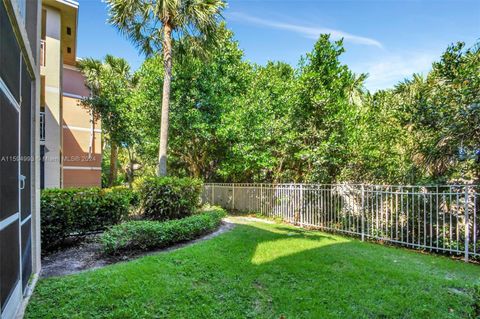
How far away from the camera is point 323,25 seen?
9.86m

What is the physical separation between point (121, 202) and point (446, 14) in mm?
10099

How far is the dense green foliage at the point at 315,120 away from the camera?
6.48m

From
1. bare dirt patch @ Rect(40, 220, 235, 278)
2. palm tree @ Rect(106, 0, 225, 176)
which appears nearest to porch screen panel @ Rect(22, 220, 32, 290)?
bare dirt patch @ Rect(40, 220, 235, 278)

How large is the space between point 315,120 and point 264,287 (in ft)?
→ 22.6

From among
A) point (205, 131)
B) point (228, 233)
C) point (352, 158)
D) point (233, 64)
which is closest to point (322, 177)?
point (352, 158)

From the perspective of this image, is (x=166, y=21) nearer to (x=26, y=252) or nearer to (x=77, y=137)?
(x=26, y=252)

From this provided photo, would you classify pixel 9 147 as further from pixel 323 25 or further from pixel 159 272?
pixel 323 25

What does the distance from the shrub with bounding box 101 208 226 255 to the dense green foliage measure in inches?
187

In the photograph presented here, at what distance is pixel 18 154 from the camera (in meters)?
3.32

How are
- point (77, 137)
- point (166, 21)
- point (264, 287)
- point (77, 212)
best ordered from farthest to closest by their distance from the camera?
point (77, 137), point (166, 21), point (77, 212), point (264, 287)

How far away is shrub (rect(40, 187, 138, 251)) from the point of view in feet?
18.0

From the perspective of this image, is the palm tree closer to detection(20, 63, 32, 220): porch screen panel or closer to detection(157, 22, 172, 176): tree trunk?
detection(157, 22, 172, 176): tree trunk

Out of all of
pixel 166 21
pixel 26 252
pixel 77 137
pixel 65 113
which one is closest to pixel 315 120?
pixel 166 21

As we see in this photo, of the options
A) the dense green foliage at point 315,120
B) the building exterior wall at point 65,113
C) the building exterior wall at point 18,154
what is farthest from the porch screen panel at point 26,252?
the building exterior wall at point 65,113
